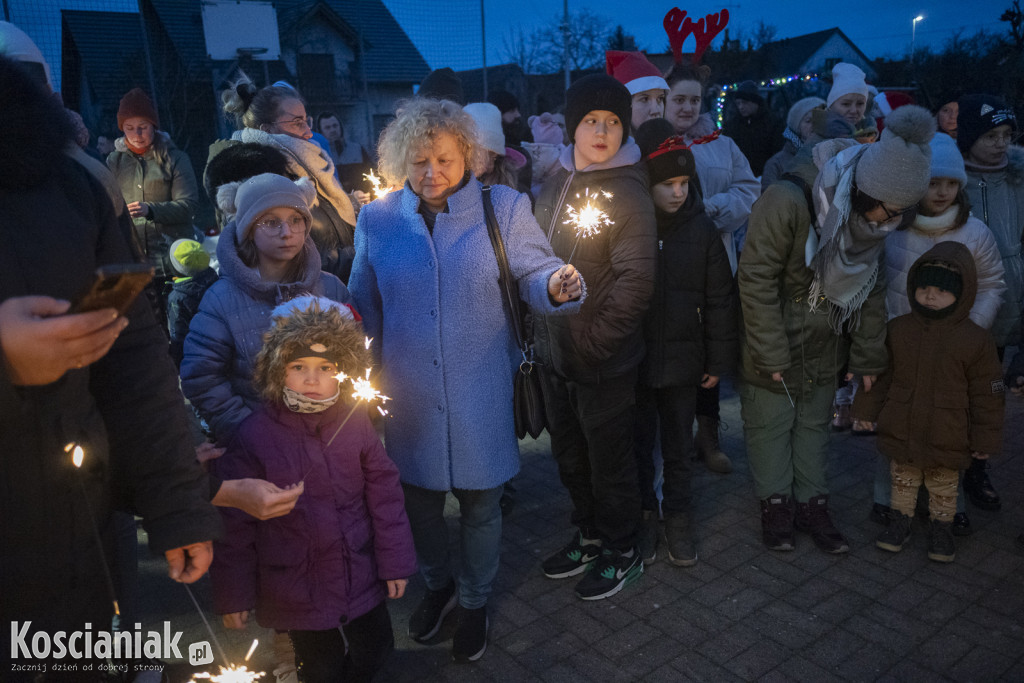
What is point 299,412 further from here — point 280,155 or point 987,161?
point 987,161

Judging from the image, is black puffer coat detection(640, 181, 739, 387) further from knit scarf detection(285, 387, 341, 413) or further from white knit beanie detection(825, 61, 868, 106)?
white knit beanie detection(825, 61, 868, 106)

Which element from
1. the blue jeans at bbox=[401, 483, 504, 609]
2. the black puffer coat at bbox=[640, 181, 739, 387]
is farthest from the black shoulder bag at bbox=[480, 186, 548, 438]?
the black puffer coat at bbox=[640, 181, 739, 387]

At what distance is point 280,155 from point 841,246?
291 centimetres

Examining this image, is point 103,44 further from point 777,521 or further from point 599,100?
point 777,521

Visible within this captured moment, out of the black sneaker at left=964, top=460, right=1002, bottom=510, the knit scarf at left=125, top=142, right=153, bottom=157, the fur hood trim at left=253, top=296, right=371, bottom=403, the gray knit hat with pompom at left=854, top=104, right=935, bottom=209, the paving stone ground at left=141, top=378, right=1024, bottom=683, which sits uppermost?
the knit scarf at left=125, top=142, right=153, bottom=157

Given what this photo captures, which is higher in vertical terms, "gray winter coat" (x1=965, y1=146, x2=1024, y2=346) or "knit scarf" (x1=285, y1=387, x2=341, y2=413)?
"gray winter coat" (x1=965, y1=146, x2=1024, y2=346)

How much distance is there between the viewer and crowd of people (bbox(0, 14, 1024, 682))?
1626mm

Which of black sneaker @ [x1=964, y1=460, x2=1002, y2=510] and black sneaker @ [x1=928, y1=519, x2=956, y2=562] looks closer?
black sneaker @ [x1=928, y1=519, x2=956, y2=562]

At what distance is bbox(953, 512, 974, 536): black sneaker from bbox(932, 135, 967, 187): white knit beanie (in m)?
1.91

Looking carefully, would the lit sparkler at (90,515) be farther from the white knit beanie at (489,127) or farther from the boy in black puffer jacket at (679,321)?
the white knit beanie at (489,127)

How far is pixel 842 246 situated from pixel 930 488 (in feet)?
4.84

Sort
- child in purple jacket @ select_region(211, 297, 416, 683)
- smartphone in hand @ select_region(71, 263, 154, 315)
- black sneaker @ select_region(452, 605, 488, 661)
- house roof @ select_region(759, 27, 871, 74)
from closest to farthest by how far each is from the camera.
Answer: smartphone in hand @ select_region(71, 263, 154, 315) < child in purple jacket @ select_region(211, 297, 416, 683) < black sneaker @ select_region(452, 605, 488, 661) < house roof @ select_region(759, 27, 871, 74)

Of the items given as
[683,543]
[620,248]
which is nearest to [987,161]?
[620,248]

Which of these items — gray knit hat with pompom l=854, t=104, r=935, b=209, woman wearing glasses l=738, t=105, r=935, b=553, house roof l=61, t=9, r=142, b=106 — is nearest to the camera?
gray knit hat with pompom l=854, t=104, r=935, b=209
